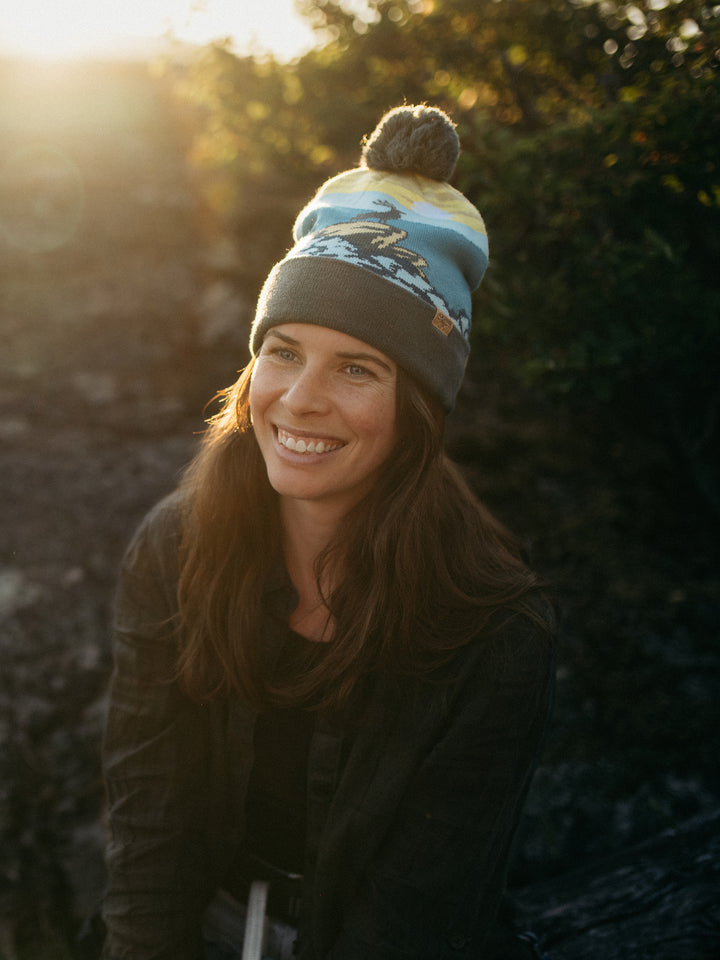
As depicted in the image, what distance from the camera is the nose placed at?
1478 mm

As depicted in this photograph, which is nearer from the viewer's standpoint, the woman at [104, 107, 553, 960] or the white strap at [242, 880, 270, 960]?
the woman at [104, 107, 553, 960]

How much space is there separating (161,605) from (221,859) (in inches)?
31.8

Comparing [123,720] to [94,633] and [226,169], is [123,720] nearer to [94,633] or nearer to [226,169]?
[94,633]

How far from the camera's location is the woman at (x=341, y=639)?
59.6 inches

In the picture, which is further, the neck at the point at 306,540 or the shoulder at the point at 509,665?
the neck at the point at 306,540

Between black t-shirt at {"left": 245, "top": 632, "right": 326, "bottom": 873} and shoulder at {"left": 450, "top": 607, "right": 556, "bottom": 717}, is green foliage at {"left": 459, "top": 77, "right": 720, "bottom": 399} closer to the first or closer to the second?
shoulder at {"left": 450, "top": 607, "right": 556, "bottom": 717}

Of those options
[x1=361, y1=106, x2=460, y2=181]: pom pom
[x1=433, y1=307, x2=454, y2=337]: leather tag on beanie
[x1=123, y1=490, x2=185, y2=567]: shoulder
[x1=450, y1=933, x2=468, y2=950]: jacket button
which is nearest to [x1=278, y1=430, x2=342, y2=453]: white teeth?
[x1=433, y1=307, x2=454, y2=337]: leather tag on beanie

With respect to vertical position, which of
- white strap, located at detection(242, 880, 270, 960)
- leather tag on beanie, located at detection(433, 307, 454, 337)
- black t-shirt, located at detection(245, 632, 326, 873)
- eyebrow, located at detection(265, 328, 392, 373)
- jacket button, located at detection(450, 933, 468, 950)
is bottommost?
white strap, located at detection(242, 880, 270, 960)

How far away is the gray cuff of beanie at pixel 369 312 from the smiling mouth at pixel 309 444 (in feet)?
0.87

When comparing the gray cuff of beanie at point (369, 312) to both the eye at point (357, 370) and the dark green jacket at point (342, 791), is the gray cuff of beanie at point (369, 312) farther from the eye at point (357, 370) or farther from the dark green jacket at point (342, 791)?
the dark green jacket at point (342, 791)

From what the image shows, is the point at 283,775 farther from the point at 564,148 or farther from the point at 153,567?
the point at 564,148

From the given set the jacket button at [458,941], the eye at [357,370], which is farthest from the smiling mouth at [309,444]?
the jacket button at [458,941]

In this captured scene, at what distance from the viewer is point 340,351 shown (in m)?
1.49

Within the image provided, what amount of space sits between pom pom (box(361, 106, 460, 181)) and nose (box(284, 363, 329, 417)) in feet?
2.00
